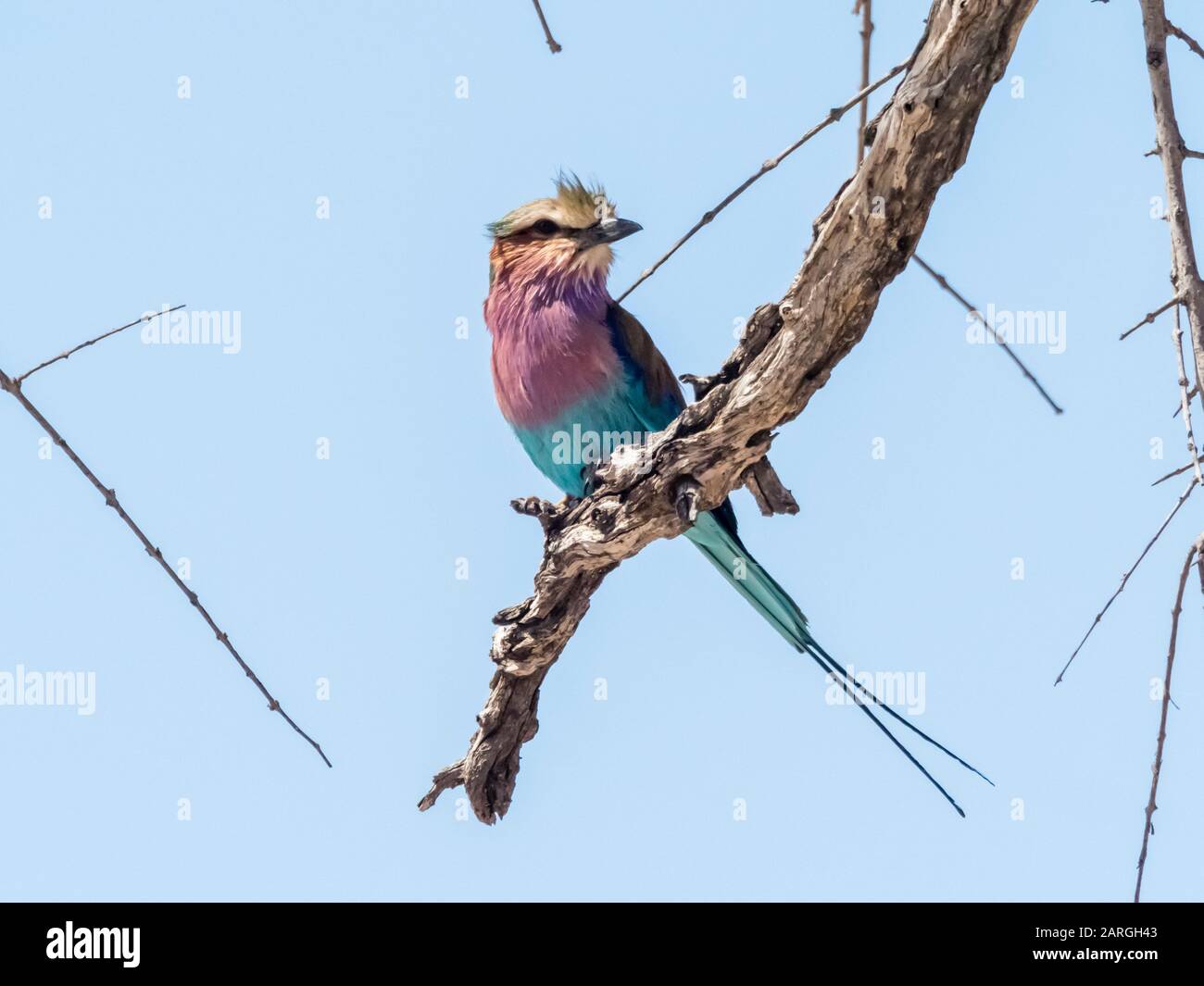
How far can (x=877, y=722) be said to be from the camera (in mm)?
3322

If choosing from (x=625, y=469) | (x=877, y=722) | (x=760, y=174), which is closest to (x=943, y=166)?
(x=760, y=174)

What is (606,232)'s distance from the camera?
4.21 meters

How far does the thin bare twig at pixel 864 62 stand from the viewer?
225cm

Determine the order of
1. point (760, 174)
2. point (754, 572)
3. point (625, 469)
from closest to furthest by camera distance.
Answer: point (760, 174)
point (625, 469)
point (754, 572)

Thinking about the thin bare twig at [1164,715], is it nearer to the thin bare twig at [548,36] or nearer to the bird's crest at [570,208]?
the thin bare twig at [548,36]

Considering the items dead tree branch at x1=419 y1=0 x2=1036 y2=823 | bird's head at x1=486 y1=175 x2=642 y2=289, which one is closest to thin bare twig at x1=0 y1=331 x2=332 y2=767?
dead tree branch at x1=419 y1=0 x2=1036 y2=823

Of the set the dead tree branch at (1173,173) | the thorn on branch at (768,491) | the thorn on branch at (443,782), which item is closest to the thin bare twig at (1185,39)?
the dead tree branch at (1173,173)

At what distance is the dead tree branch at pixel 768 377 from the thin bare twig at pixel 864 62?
0.13ft

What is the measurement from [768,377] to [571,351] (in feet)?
4.96

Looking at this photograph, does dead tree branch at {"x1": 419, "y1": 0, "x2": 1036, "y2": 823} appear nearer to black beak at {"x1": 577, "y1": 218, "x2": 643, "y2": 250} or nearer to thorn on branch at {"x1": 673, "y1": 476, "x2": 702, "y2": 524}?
thorn on branch at {"x1": 673, "y1": 476, "x2": 702, "y2": 524}

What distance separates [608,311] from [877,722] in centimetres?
162

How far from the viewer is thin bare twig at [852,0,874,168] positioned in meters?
2.25

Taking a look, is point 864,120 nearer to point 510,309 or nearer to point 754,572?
point 754,572

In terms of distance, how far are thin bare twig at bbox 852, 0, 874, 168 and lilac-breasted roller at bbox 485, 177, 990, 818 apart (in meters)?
1.70
